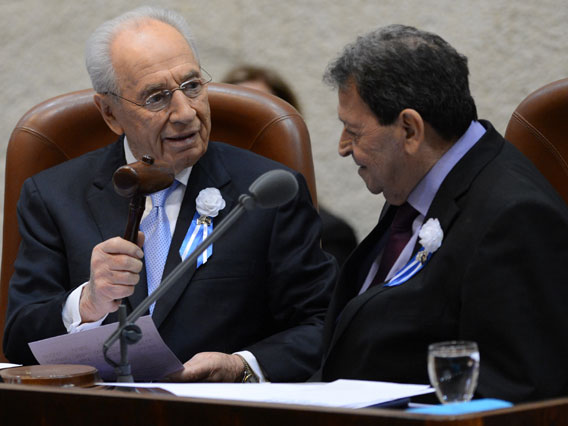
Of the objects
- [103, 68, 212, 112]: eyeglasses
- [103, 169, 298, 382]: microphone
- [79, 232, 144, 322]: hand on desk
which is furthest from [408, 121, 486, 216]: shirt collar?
[103, 68, 212, 112]: eyeglasses

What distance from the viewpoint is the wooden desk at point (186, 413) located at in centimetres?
116

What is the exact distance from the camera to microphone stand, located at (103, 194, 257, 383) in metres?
1.53

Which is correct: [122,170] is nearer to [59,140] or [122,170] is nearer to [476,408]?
[476,408]

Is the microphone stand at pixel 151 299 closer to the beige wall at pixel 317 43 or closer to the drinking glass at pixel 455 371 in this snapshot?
the drinking glass at pixel 455 371

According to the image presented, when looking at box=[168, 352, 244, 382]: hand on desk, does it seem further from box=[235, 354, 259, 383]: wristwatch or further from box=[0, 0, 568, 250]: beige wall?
box=[0, 0, 568, 250]: beige wall

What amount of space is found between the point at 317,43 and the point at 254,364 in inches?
69.3

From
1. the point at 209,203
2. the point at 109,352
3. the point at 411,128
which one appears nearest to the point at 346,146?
the point at 411,128

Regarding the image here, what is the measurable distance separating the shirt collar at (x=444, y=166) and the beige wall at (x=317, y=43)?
1.57 m

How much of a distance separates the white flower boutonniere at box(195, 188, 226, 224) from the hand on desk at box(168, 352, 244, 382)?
396 millimetres

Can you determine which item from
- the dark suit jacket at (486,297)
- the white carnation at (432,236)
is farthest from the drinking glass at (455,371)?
the white carnation at (432,236)

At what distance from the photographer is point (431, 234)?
74.0 inches

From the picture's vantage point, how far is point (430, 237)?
1.88 metres

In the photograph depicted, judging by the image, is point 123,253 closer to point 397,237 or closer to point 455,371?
point 397,237

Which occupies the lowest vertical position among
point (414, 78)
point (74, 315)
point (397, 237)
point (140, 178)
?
point (74, 315)
